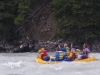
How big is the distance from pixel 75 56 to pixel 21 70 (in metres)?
4.45

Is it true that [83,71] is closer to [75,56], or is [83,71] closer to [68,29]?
[75,56]

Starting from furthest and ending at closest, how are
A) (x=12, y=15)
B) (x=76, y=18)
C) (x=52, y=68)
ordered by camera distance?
(x=12, y=15) < (x=76, y=18) < (x=52, y=68)

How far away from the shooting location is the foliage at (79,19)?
35906mm

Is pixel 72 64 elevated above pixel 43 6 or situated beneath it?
situated beneath

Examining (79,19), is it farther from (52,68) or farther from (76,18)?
(52,68)

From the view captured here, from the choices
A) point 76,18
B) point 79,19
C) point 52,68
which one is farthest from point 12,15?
point 52,68

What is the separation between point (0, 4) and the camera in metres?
39.4

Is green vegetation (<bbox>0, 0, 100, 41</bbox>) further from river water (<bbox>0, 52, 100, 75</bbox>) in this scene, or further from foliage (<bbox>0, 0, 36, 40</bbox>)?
river water (<bbox>0, 52, 100, 75</bbox>)

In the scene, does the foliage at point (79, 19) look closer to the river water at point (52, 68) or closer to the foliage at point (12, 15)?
the foliage at point (12, 15)

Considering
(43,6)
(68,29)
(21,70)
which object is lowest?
(21,70)

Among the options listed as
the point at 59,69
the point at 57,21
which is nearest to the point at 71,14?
the point at 57,21

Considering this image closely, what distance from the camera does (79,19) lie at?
36.2 m

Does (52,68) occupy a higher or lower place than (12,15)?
lower

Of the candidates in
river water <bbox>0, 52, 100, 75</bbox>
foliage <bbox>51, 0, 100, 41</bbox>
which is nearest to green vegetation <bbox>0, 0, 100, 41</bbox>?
foliage <bbox>51, 0, 100, 41</bbox>
